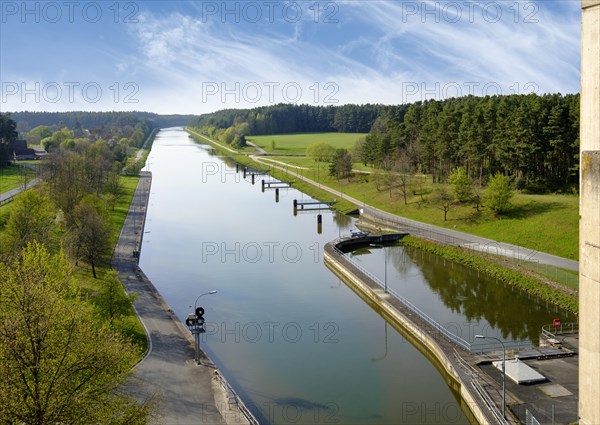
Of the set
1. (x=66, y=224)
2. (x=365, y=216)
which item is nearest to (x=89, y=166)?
(x=66, y=224)

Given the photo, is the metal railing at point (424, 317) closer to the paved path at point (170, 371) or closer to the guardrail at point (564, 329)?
the guardrail at point (564, 329)

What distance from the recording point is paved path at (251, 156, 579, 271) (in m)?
41.5

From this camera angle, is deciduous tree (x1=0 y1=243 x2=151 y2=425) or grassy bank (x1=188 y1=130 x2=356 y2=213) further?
grassy bank (x1=188 y1=130 x2=356 y2=213)

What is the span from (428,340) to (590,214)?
913 inches

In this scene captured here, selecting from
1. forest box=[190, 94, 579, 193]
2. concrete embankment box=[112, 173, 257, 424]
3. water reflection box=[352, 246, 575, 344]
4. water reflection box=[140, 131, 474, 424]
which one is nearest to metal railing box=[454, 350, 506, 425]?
water reflection box=[140, 131, 474, 424]

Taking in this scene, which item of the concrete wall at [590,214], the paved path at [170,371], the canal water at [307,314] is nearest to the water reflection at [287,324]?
the canal water at [307,314]

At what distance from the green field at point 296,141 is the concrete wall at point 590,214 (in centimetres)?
12932

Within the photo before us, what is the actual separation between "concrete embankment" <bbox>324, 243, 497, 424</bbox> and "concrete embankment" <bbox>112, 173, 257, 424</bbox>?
27.4 feet

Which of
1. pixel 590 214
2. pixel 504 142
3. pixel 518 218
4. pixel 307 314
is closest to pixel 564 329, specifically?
pixel 307 314

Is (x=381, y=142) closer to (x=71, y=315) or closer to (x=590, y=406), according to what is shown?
(x=71, y=315)

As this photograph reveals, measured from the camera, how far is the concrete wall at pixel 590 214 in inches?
223

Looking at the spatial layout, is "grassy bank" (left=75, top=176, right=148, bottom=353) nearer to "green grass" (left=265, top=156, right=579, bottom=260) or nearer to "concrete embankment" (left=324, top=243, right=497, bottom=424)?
"concrete embankment" (left=324, top=243, right=497, bottom=424)

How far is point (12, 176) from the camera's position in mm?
85688

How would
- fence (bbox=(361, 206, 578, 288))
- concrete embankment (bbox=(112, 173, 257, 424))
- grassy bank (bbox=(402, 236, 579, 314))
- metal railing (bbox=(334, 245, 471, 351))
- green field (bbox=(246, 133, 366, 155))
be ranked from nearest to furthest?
concrete embankment (bbox=(112, 173, 257, 424))
metal railing (bbox=(334, 245, 471, 351))
grassy bank (bbox=(402, 236, 579, 314))
fence (bbox=(361, 206, 578, 288))
green field (bbox=(246, 133, 366, 155))
